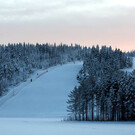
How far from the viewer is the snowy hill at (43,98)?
98.7 metres

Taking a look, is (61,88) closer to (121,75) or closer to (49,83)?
(49,83)

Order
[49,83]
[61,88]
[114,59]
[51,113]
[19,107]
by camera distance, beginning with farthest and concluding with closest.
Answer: [114,59] → [49,83] → [61,88] → [19,107] → [51,113]

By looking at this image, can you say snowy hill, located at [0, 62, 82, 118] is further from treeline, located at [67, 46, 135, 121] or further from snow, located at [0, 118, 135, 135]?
snow, located at [0, 118, 135, 135]

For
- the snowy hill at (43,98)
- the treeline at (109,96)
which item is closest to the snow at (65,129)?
the treeline at (109,96)

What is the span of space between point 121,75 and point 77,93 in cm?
1100

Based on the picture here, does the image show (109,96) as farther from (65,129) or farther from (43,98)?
(43,98)

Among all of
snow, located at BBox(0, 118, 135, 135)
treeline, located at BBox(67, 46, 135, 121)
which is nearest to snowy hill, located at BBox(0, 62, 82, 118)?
treeline, located at BBox(67, 46, 135, 121)

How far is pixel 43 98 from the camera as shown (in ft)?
387

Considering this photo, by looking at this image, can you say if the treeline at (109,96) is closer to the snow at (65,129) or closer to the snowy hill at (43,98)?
the snow at (65,129)

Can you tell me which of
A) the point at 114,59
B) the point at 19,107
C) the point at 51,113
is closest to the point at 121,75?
the point at 51,113

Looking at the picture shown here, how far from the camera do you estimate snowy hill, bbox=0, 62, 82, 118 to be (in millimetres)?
98688

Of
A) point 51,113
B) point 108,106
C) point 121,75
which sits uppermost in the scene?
point 121,75

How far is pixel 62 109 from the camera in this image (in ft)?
329

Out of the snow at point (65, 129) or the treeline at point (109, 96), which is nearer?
the snow at point (65, 129)
